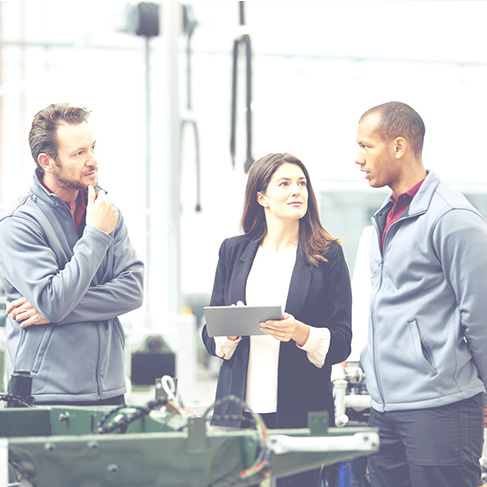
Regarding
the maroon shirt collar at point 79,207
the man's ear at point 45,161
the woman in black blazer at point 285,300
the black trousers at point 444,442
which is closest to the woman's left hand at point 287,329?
the woman in black blazer at point 285,300

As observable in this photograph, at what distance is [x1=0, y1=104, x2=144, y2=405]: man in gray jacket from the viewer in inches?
89.3

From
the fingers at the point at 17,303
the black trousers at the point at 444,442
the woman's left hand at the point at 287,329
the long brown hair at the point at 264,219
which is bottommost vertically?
the black trousers at the point at 444,442

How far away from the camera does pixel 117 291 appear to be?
7.89 ft

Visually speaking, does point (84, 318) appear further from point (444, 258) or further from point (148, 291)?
point (148, 291)

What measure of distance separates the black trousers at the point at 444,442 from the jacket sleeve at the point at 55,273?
886mm

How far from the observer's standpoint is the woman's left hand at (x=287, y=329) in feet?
7.13

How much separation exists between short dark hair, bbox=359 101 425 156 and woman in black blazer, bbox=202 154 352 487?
0.95 feet

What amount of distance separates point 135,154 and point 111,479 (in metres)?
7.52

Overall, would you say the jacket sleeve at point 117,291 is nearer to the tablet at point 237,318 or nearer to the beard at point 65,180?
the beard at point 65,180

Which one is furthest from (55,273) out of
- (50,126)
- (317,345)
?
(317,345)

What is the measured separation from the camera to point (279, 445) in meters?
1.51

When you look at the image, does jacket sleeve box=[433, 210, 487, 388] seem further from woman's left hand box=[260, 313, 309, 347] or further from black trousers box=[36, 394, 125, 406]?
black trousers box=[36, 394, 125, 406]

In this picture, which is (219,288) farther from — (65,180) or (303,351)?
(65,180)

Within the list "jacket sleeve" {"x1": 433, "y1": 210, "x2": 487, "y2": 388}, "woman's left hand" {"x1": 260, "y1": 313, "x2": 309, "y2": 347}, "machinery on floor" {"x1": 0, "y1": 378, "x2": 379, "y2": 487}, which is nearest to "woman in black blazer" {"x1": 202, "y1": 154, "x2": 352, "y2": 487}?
"woman's left hand" {"x1": 260, "y1": 313, "x2": 309, "y2": 347}
